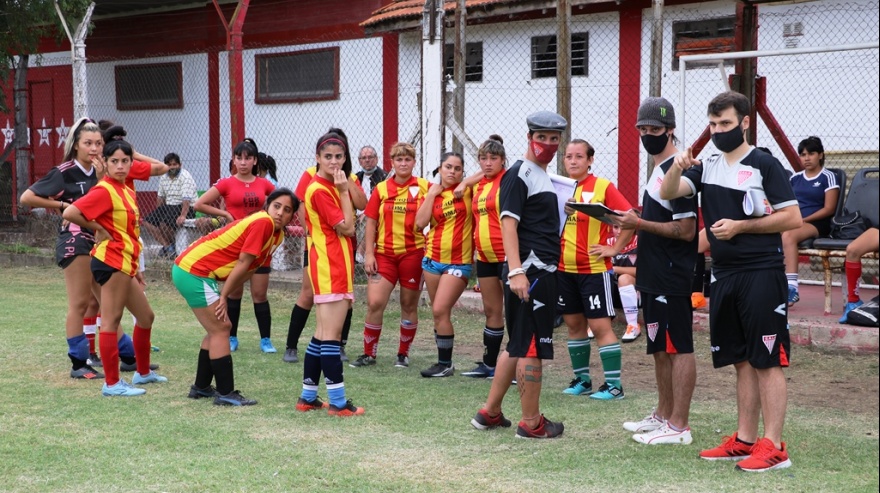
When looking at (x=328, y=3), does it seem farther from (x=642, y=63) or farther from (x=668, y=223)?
(x=668, y=223)

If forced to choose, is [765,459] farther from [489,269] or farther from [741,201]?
[489,269]

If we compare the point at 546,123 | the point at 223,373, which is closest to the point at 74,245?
the point at 223,373

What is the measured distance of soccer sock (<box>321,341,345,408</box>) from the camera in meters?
6.26

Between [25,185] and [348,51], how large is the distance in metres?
6.02

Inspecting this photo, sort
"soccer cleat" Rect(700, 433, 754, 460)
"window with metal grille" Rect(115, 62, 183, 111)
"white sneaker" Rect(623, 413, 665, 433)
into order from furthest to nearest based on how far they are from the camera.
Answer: "window with metal grille" Rect(115, 62, 183, 111) → "white sneaker" Rect(623, 413, 665, 433) → "soccer cleat" Rect(700, 433, 754, 460)

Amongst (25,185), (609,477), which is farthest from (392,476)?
(25,185)

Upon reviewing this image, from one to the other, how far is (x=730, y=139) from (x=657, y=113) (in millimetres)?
666

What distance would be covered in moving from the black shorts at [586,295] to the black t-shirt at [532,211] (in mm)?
1268

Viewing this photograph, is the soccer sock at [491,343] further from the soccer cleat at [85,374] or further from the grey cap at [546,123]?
the soccer cleat at [85,374]

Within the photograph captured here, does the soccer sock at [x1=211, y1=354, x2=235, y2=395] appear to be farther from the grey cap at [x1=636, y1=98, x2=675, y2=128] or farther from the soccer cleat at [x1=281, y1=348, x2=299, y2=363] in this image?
the grey cap at [x1=636, y1=98, x2=675, y2=128]

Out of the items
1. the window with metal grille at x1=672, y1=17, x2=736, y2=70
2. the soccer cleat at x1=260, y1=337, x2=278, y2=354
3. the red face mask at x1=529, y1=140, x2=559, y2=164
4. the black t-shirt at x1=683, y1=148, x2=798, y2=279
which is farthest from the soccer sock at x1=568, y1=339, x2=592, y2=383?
the window with metal grille at x1=672, y1=17, x2=736, y2=70

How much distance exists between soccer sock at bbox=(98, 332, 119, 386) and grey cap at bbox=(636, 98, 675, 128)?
12.4ft

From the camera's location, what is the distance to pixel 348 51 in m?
16.6

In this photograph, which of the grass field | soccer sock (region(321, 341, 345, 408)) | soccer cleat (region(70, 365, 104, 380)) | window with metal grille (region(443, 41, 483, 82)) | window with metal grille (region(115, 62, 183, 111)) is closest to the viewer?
the grass field
